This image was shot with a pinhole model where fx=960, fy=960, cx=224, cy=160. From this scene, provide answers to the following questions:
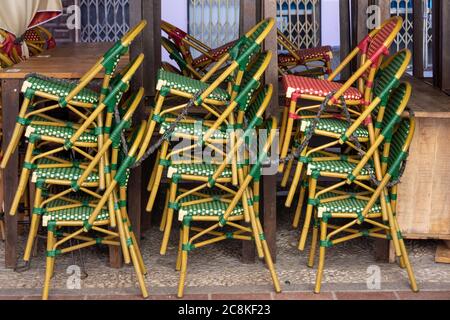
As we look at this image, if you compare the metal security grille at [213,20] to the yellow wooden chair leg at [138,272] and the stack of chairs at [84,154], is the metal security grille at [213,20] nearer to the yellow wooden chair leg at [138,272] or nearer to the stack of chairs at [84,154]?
the stack of chairs at [84,154]

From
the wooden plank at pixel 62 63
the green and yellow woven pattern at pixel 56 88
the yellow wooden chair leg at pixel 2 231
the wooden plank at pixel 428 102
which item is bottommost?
the yellow wooden chair leg at pixel 2 231

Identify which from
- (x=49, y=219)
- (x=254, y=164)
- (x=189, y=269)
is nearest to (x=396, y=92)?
(x=254, y=164)

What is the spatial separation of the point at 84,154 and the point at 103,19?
20.4 feet

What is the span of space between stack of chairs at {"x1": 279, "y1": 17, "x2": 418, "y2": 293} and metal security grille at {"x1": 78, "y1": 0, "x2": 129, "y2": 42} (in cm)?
598

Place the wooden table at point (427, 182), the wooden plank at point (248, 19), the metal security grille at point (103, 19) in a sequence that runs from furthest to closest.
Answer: the metal security grille at point (103, 19) → the wooden plank at point (248, 19) → the wooden table at point (427, 182)

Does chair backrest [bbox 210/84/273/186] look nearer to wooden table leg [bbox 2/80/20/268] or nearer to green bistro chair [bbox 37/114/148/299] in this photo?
green bistro chair [bbox 37/114/148/299]

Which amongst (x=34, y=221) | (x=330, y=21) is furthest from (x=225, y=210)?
(x=330, y=21)

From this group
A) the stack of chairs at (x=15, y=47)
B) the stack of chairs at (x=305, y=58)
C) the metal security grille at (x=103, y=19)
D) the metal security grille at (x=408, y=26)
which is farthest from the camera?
the metal security grille at (x=408, y=26)

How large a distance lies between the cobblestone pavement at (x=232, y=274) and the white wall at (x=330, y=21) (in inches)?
228

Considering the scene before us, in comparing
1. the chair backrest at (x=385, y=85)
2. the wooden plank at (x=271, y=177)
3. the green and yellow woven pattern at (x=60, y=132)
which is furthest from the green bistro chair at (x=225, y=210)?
the green and yellow woven pattern at (x=60, y=132)

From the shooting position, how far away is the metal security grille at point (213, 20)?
11.5 meters

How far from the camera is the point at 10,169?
5566 mm

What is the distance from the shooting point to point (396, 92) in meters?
5.31

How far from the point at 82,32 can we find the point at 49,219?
6.14 meters
